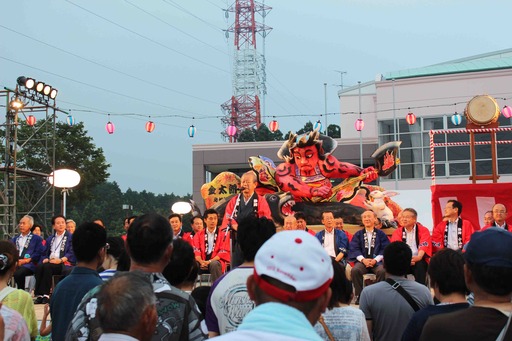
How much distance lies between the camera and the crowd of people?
1474mm

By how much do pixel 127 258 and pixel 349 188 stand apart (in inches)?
365

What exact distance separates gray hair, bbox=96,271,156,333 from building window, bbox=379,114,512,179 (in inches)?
846

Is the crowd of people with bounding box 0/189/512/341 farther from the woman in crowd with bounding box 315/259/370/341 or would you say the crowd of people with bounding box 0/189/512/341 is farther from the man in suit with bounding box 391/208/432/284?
the man in suit with bounding box 391/208/432/284

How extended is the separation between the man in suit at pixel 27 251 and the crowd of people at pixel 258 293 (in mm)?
5888

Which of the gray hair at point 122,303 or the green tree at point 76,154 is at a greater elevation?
the green tree at point 76,154

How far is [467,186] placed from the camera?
9.65 metres

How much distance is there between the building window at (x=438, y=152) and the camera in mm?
22906

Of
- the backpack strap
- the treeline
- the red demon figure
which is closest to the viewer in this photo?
the backpack strap

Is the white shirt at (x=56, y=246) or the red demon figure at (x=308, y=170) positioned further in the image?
the red demon figure at (x=308, y=170)

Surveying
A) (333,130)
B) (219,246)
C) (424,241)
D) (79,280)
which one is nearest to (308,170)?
(219,246)

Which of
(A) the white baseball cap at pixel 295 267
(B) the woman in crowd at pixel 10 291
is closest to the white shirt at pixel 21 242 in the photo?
(B) the woman in crowd at pixel 10 291

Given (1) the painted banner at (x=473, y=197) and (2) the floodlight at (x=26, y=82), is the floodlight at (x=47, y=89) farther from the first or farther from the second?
(1) the painted banner at (x=473, y=197)

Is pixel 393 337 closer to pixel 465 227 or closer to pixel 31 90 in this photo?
pixel 465 227

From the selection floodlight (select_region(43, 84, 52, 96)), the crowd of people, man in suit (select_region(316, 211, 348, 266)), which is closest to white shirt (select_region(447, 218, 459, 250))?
man in suit (select_region(316, 211, 348, 266))
